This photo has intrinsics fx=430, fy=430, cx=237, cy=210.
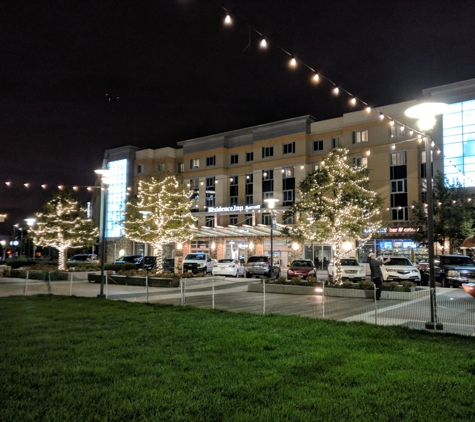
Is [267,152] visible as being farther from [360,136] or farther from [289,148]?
[360,136]

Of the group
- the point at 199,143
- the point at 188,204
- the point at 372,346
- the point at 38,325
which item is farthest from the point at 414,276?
the point at 199,143

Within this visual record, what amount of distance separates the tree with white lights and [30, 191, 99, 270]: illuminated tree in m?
18.9

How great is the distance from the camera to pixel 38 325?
9.97 m

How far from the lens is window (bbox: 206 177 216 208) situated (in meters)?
55.7

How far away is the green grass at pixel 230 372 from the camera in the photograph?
4738 mm

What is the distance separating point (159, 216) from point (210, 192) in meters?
29.0

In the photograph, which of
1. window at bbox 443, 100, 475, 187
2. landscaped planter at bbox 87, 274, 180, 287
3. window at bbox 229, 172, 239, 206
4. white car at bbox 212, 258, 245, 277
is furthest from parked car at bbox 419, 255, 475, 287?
window at bbox 229, 172, 239, 206

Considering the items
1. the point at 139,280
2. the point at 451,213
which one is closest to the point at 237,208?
the point at 451,213

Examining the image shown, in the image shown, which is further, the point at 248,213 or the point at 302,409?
the point at 248,213

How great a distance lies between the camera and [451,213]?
3347 cm

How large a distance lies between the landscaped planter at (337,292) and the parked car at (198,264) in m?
11.4

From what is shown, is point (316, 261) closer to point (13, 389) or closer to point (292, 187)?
point (292, 187)

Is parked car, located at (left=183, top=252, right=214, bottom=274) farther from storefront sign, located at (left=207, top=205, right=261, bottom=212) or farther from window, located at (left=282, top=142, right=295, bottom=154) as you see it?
window, located at (left=282, top=142, right=295, bottom=154)

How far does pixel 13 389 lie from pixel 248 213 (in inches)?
1817
